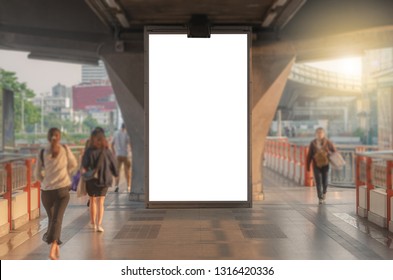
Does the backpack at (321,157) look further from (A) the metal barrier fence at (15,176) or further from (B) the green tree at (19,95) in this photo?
(B) the green tree at (19,95)

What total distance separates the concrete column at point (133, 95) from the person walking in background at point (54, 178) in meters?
6.81

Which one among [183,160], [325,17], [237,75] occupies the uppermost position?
[325,17]

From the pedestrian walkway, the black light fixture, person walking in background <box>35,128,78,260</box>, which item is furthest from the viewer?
the black light fixture

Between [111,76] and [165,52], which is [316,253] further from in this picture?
[111,76]

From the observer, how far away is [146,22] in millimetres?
13766

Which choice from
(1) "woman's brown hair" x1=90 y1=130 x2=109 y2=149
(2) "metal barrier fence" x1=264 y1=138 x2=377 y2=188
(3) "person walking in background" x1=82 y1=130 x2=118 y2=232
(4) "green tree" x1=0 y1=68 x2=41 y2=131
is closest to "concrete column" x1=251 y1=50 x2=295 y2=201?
(2) "metal barrier fence" x1=264 y1=138 x2=377 y2=188

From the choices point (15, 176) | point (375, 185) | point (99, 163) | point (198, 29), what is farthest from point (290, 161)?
point (99, 163)

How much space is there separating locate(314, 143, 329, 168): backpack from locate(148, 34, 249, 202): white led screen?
2207 mm

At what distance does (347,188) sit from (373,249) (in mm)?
9878

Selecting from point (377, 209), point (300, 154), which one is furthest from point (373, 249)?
point (300, 154)

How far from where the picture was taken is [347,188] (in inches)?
712

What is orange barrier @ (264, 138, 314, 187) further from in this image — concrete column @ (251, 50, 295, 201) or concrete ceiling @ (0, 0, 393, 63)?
concrete ceiling @ (0, 0, 393, 63)

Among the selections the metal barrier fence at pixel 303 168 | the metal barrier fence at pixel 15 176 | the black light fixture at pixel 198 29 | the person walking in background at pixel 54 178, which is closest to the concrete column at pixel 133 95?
the black light fixture at pixel 198 29

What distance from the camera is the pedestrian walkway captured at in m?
8.12
